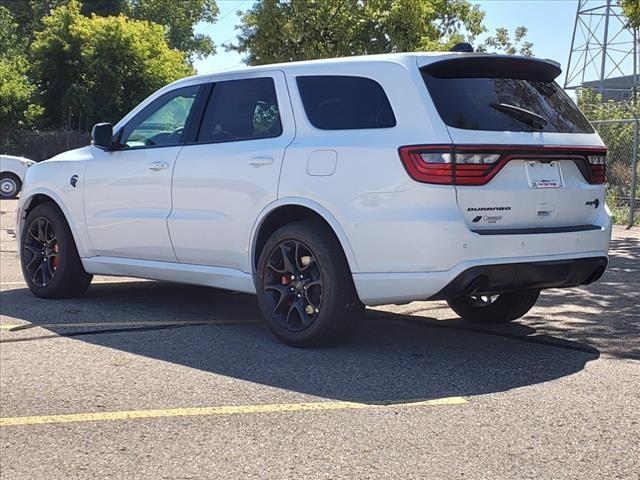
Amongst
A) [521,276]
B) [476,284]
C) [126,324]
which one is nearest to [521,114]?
[521,276]

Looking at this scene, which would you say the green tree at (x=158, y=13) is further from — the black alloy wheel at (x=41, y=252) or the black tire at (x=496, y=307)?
the black tire at (x=496, y=307)

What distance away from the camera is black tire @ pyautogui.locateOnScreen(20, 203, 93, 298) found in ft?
25.1

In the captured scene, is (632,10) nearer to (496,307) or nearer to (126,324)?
(496,307)

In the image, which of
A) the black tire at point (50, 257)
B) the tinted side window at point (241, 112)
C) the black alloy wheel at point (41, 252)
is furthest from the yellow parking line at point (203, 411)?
the black alloy wheel at point (41, 252)

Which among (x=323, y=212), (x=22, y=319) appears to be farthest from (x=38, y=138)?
(x=323, y=212)

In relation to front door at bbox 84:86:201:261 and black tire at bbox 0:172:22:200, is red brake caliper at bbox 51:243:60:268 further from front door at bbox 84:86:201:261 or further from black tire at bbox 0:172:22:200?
black tire at bbox 0:172:22:200

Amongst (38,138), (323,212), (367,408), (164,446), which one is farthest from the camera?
(38,138)

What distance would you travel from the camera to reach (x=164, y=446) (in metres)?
4.00

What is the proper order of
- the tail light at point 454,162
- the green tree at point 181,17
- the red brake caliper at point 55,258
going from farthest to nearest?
1. the green tree at point 181,17
2. the red brake caliper at point 55,258
3. the tail light at point 454,162

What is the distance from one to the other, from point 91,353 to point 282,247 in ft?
4.68

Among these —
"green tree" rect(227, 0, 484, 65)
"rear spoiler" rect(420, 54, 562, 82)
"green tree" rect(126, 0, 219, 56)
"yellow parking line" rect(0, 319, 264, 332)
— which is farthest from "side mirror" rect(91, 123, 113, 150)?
"green tree" rect(126, 0, 219, 56)

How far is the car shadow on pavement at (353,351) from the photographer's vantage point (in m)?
4.95

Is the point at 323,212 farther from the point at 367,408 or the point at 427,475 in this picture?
the point at 427,475

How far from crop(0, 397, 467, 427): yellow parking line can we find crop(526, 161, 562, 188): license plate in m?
1.53
